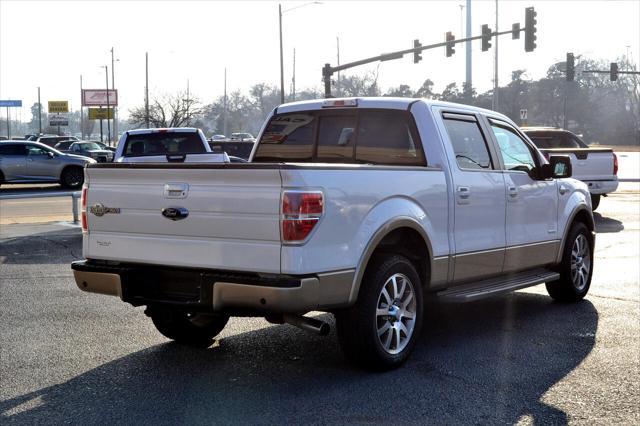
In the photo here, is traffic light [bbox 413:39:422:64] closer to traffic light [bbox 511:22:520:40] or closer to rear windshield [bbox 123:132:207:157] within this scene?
traffic light [bbox 511:22:520:40]

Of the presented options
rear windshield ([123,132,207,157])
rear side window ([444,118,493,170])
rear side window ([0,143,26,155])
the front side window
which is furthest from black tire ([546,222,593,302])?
rear side window ([0,143,26,155])

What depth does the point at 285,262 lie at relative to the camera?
5.22 meters

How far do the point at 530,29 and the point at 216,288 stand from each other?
1134 inches

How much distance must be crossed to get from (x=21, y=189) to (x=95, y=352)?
25926 mm

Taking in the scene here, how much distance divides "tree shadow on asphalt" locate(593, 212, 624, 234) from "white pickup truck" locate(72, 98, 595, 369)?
8.56 m

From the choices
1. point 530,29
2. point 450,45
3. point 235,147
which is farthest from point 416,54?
point 235,147

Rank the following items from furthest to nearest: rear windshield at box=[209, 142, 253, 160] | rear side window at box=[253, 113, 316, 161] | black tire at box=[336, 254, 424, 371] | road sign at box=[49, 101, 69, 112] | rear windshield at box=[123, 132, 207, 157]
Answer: road sign at box=[49, 101, 69, 112] < rear windshield at box=[209, 142, 253, 160] < rear windshield at box=[123, 132, 207, 157] < rear side window at box=[253, 113, 316, 161] < black tire at box=[336, 254, 424, 371]

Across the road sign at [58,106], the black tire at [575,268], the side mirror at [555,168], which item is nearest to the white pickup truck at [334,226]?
the side mirror at [555,168]

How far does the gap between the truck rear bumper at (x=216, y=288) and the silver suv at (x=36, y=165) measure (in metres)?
25.2

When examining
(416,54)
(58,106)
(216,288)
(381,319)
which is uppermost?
(58,106)

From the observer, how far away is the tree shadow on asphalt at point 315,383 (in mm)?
5035

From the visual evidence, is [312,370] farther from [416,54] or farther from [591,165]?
[416,54]

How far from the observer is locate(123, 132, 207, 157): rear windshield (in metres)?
15.8

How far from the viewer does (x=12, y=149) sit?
1191 inches
